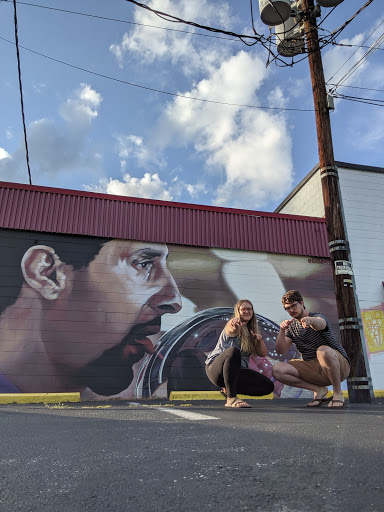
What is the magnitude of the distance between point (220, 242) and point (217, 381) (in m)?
6.29

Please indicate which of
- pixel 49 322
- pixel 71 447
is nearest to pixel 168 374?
pixel 49 322

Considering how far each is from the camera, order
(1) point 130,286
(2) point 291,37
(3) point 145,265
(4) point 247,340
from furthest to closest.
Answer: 1. (3) point 145,265
2. (1) point 130,286
3. (2) point 291,37
4. (4) point 247,340

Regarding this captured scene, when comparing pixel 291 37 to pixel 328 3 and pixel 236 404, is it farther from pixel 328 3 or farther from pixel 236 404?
pixel 236 404

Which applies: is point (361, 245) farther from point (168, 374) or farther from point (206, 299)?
point (168, 374)

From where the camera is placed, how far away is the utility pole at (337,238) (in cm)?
572

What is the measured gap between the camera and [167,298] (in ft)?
32.7

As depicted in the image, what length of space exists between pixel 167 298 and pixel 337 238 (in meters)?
4.80

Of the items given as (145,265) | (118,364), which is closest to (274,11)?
(145,265)

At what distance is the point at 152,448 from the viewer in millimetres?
2072

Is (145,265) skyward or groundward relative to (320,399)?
skyward

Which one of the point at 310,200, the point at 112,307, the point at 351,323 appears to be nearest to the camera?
the point at 351,323

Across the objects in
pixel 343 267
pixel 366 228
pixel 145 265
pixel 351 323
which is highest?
pixel 366 228

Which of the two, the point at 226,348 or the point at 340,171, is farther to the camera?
the point at 340,171

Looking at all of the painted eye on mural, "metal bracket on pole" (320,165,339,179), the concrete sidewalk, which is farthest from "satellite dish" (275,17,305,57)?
the concrete sidewalk
